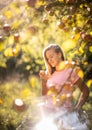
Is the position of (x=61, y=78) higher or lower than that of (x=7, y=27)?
lower

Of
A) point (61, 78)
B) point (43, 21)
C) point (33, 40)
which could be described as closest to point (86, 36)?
point (43, 21)

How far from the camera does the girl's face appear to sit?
10.9ft

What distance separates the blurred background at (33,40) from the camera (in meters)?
2.85

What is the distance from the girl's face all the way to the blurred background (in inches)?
5.9

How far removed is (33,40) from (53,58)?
1929mm

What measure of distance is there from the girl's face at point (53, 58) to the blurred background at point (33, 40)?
0.15 meters

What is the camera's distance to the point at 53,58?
3.35 m

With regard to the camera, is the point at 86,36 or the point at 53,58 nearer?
the point at 86,36

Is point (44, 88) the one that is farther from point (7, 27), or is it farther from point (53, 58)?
point (7, 27)

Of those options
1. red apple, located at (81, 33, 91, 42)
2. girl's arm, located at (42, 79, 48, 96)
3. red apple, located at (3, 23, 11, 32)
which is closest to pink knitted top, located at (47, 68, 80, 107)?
girl's arm, located at (42, 79, 48, 96)

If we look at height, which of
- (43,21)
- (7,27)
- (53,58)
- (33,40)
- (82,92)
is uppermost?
(33,40)

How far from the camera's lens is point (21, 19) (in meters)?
2.88

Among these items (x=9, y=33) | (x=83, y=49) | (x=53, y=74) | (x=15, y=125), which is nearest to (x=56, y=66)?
(x=53, y=74)

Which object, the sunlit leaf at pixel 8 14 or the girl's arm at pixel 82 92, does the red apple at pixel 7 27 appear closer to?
A: the sunlit leaf at pixel 8 14
